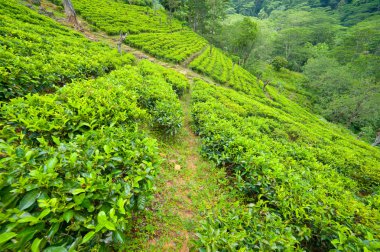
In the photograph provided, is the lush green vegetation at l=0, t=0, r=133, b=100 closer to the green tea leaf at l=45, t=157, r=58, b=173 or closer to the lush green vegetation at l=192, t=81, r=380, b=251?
the green tea leaf at l=45, t=157, r=58, b=173

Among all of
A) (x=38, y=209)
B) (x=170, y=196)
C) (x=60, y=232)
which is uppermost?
(x=38, y=209)

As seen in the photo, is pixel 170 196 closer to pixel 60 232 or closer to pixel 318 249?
pixel 60 232

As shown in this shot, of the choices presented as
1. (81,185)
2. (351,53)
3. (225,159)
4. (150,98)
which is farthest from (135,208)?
(351,53)

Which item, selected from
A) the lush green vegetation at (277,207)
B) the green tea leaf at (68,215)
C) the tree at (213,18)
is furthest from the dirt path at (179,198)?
the tree at (213,18)

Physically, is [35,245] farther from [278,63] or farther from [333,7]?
[333,7]

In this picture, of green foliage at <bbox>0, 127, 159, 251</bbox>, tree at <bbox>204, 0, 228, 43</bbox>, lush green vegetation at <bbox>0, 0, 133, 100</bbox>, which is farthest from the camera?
tree at <bbox>204, 0, 228, 43</bbox>


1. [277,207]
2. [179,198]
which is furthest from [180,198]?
[277,207]

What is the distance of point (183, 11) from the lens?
4291 cm

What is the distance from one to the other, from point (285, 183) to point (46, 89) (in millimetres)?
7135

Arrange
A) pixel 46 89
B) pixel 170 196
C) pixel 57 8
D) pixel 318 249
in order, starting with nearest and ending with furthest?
1. pixel 318 249
2. pixel 170 196
3. pixel 46 89
4. pixel 57 8

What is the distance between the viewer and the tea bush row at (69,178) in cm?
149

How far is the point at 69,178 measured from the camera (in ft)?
6.02

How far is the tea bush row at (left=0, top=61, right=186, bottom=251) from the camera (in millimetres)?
1491

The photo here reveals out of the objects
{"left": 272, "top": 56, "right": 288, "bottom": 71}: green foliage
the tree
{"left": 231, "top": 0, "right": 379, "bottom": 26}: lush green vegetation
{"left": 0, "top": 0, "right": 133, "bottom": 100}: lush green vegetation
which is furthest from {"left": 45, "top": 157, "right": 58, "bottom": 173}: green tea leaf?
{"left": 231, "top": 0, "right": 379, "bottom": 26}: lush green vegetation
